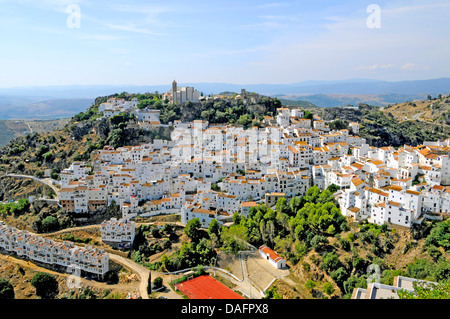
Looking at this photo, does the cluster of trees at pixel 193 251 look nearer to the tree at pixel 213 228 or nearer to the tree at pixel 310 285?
the tree at pixel 213 228

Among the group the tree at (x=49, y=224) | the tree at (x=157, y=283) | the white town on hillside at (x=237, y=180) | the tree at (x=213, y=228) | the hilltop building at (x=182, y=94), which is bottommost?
the tree at (x=157, y=283)

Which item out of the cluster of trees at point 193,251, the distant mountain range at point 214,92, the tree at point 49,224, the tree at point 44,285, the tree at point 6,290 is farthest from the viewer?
the distant mountain range at point 214,92

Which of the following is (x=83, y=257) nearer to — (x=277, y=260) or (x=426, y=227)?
(x=277, y=260)

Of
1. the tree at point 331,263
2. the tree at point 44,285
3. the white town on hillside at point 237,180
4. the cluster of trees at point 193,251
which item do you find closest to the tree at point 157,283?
the cluster of trees at point 193,251

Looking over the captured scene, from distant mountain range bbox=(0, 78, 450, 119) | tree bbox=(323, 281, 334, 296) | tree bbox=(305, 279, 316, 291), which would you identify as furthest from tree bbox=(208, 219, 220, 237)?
distant mountain range bbox=(0, 78, 450, 119)

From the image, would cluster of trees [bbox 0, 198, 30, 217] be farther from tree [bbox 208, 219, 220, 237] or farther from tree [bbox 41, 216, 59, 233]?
tree [bbox 208, 219, 220, 237]

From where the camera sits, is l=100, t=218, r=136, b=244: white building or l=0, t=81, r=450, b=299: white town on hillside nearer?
l=0, t=81, r=450, b=299: white town on hillside

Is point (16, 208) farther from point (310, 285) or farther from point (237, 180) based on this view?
point (310, 285)
